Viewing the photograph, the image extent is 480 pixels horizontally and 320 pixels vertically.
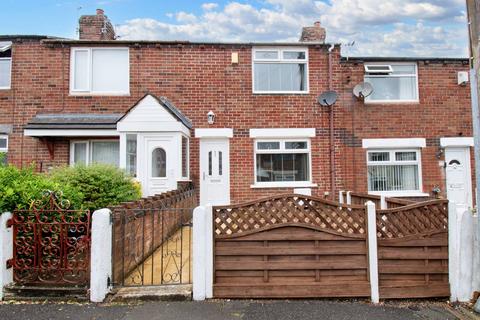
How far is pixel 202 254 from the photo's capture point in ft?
14.0

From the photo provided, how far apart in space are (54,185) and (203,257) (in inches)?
108

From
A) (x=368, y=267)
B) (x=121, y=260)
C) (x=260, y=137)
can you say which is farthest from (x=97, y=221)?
(x=260, y=137)

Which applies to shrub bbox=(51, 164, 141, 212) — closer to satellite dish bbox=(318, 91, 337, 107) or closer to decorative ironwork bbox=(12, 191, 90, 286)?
decorative ironwork bbox=(12, 191, 90, 286)

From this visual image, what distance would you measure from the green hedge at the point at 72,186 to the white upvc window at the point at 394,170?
750 centimetres

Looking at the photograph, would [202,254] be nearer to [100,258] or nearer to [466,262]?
[100,258]

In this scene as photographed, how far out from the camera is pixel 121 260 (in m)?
4.55

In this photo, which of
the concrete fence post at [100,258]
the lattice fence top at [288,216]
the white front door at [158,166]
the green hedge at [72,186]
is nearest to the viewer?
the concrete fence post at [100,258]

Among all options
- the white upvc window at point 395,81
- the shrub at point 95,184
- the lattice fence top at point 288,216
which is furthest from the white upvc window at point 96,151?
the white upvc window at point 395,81

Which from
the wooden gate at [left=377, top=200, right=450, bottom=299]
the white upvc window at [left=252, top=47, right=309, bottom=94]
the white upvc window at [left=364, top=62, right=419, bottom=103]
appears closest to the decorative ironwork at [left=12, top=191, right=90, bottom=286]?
the wooden gate at [left=377, top=200, right=450, bottom=299]

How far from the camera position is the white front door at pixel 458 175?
10.4 m

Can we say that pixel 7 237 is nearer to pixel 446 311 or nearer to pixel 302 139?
pixel 446 311

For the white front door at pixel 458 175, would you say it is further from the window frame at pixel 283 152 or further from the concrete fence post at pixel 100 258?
the concrete fence post at pixel 100 258

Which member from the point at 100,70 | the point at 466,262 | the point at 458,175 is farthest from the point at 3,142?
the point at 458,175

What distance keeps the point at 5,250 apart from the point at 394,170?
10383 mm
